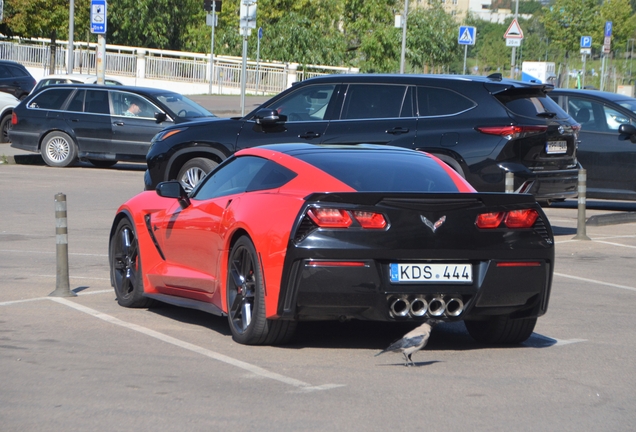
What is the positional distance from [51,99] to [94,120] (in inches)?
53.2

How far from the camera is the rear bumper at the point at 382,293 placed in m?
6.18

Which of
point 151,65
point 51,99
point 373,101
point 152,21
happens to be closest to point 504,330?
point 373,101

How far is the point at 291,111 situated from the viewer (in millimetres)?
13625

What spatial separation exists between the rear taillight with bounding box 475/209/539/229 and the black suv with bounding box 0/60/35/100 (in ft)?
94.7

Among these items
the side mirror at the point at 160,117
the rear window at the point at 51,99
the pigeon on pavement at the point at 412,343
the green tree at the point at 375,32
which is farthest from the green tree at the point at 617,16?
the pigeon on pavement at the point at 412,343

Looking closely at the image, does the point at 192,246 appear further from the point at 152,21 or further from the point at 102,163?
the point at 152,21

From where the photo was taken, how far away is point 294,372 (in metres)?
6.02

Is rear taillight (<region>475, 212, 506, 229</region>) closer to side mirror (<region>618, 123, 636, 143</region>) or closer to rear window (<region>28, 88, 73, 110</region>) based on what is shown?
side mirror (<region>618, 123, 636, 143</region>)

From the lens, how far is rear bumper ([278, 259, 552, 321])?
6184mm

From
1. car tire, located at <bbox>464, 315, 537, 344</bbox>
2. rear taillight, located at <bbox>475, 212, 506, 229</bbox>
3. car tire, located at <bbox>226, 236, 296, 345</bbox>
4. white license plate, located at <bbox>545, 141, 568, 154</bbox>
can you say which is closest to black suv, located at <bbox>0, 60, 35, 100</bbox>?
white license plate, located at <bbox>545, 141, 568, 154</bbox>

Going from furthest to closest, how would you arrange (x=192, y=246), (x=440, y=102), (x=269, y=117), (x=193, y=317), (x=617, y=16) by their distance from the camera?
(x=617, y=16), (x=269, y=117), (x=440, y=102), (x=193, y=317), (x=192, y=246)

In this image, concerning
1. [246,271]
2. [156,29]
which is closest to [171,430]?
[246,271]

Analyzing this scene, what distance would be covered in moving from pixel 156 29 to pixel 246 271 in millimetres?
64250

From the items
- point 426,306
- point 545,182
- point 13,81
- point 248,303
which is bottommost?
point 248,303
